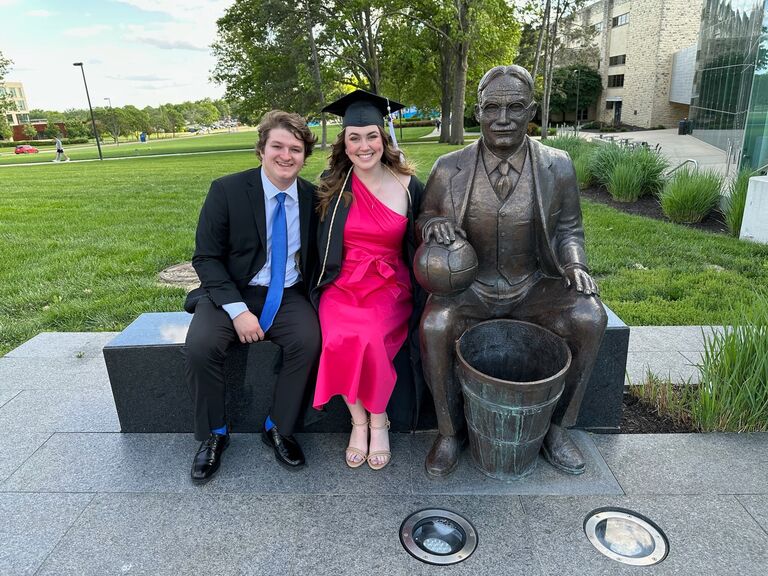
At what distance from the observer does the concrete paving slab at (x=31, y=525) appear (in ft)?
7.50

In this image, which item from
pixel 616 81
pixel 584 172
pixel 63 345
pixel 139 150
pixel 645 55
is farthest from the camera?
pixel 616 81

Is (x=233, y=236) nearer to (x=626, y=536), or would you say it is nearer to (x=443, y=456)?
(x=443, y=456)

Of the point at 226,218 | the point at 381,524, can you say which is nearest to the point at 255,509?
the point at 381,524

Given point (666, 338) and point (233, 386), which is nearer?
point (233, 386)

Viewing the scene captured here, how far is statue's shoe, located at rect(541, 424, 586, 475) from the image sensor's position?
9.11 ft

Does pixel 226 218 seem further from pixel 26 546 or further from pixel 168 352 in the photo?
pixel 26 546

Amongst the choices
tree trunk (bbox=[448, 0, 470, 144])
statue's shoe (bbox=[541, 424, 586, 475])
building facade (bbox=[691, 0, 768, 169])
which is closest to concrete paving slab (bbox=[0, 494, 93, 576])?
statue's shoe (bbox=[541, 424, 586, 475])

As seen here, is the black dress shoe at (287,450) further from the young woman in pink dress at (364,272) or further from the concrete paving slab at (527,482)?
the concrete paving slab at (527,482)

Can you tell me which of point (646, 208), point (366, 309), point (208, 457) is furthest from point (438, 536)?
point (646, 208)

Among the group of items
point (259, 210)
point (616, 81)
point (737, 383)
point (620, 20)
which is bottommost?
point (737, 383)

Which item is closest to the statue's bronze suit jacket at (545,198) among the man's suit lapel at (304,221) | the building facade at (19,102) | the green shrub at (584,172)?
the man's suit lapel at (304,221)

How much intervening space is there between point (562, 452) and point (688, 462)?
2.20 feet

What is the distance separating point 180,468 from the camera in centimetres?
290

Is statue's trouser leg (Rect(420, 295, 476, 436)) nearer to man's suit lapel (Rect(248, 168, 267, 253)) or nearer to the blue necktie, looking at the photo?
the blue necktie
